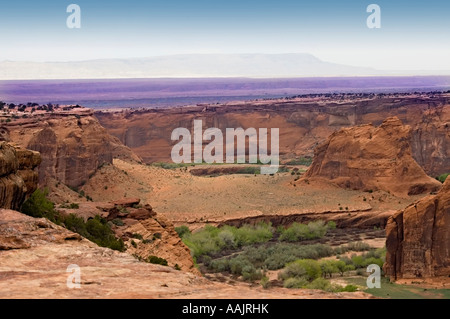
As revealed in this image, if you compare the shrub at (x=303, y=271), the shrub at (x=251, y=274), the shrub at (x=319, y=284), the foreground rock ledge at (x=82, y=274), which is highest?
the foreground rock ledge at (x=82, y=274)

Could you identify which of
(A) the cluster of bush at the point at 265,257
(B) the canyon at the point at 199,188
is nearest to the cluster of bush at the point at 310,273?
(A) the cluster of bush at the point at 265,257

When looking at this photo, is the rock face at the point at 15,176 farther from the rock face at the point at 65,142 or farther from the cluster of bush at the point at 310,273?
the rock face at the point at 65,142

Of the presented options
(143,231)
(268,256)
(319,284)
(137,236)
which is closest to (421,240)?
(319,284)

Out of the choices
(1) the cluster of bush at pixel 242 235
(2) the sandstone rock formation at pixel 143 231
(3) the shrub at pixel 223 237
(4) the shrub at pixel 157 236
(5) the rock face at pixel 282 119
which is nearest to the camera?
(2) the sandstone rock formation at pixel 143 231

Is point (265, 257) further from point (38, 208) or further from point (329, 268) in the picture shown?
point (38, 208)

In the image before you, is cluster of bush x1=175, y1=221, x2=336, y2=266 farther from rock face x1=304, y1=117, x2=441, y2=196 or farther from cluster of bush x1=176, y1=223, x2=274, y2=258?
rock face x1=304, y1=117, x2=441, y2=196

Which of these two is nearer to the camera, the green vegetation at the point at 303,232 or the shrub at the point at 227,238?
the shrub at the point at 227,238

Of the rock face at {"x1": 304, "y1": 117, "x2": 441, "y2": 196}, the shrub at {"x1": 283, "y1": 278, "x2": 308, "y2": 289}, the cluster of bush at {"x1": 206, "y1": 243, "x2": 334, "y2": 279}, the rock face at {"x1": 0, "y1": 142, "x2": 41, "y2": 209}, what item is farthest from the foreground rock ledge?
the rock face at {"x1": 304, "y1": 117, "x2": 441, "y2": 196}
